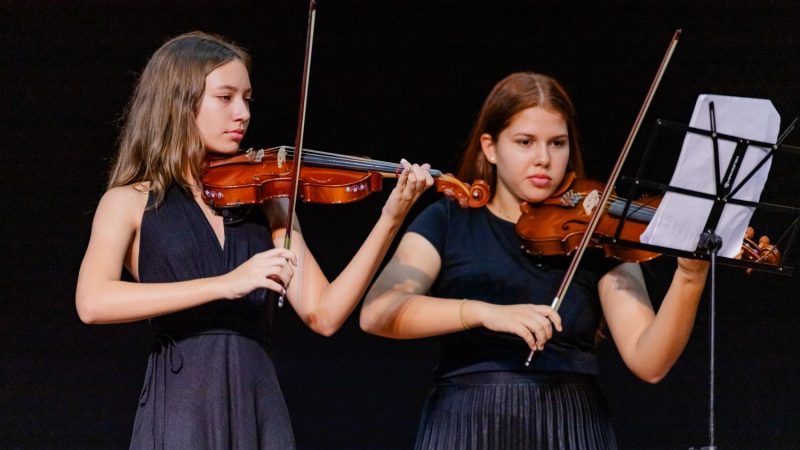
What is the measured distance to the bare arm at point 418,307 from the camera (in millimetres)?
1910

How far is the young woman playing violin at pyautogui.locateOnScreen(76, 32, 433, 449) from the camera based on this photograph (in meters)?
1.82

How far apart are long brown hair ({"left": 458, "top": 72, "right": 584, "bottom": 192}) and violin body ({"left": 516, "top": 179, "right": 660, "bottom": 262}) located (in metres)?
0.11

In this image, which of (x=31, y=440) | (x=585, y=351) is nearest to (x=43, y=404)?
(x=31, y=440)

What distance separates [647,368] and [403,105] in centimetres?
127

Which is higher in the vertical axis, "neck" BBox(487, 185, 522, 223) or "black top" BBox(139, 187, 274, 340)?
"neck" BBox(487, 185, 522, 223)

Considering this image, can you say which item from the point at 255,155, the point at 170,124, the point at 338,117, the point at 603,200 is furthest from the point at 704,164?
the point at 338,117

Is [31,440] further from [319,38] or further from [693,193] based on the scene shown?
[693,193]

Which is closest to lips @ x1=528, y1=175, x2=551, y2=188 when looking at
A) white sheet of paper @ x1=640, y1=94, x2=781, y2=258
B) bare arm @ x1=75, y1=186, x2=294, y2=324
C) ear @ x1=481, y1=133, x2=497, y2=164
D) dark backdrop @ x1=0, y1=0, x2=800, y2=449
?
ear @ x1=481, y1=133, x2=497, y2=164

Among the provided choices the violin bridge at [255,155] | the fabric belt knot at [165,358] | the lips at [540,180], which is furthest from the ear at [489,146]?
the fabric belt knot at [165,358]

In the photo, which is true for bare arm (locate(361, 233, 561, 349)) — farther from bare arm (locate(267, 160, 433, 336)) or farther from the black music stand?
the black music stand

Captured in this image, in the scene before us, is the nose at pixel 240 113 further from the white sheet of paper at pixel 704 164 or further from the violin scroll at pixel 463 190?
the white sheet of paper at pixel 704 164

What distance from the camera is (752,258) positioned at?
6.45 ft

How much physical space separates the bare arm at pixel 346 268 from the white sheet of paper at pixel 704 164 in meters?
0.38

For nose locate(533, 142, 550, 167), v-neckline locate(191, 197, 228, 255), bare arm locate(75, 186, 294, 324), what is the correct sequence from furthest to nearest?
nose locate(533, 142, 550, 167) → v-neckline locate(191, 197, 228, 255) → bare arm locate(75, 186, 294, 324)
